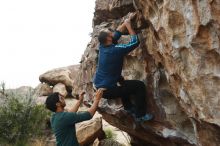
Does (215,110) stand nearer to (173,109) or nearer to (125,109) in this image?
(173,109)

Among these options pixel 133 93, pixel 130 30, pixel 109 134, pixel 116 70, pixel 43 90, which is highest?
pixel 130 30

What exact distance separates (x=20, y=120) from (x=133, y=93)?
12013 mm

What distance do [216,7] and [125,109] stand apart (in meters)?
4.12

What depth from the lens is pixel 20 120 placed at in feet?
64.3

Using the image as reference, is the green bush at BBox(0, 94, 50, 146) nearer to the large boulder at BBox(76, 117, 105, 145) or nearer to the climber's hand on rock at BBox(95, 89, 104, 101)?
the large boulder at BBox(76, 117, 105, 145)

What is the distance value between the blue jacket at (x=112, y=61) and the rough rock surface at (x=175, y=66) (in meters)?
0.56

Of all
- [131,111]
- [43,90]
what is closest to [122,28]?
[131,111]

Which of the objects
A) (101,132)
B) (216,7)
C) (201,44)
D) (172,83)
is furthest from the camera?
(101,132)

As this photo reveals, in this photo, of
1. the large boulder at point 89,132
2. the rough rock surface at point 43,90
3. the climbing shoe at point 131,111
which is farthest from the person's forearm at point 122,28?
the rough rock surface at point 43,90

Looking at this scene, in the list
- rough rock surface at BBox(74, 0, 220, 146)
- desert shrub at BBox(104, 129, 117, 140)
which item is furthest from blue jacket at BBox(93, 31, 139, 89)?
desert shrub at BBox(104, 129, 117, 140)

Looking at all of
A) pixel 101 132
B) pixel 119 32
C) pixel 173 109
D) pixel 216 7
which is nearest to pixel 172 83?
pixel 173 109

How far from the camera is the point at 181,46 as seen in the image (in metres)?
6.82

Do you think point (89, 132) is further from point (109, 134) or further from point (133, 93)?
point (133, 93)

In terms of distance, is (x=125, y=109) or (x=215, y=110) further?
(x=125, y=109)
